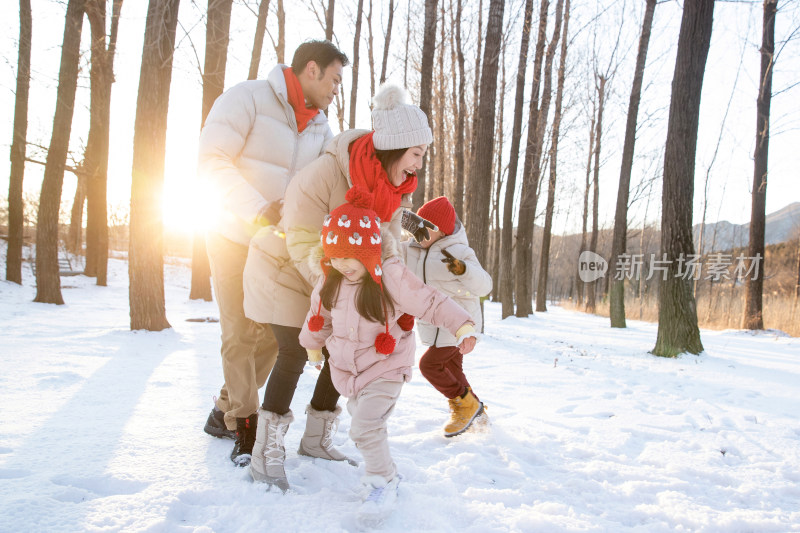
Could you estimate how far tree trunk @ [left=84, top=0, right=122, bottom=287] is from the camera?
38.0 ft

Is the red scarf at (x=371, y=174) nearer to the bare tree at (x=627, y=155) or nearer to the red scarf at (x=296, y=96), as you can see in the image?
the red scarf at (x=296, y=96)

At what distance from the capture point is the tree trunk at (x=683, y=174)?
623cm

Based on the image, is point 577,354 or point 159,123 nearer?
point 159,123

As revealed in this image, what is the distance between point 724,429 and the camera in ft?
10.8

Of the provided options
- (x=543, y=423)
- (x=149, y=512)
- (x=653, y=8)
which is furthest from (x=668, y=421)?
(x=653, y=8)

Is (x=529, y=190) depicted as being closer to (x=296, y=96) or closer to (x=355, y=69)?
(x=355, y=69)

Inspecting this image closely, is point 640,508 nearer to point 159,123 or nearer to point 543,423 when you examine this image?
point 543,423

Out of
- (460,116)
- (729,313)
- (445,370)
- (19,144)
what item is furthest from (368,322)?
(729,313)

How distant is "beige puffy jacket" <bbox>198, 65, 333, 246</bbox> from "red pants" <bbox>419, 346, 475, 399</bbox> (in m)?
1.56

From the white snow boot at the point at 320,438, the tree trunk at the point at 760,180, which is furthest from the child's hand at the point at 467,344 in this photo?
the tree trunk at the point at 760,180

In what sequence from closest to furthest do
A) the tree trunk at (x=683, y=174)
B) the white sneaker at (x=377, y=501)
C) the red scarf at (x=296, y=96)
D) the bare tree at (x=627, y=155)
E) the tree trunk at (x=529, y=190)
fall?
the white sneaker at (x=377, y=501) < the red scarf at (x=296, y=96) < the tree trunk at (x=683, y=174) < the bare tree at (x=627, y=155) < the tree trunk at (x=529, y=190)

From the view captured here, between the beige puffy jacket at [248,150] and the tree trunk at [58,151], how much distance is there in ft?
29.6

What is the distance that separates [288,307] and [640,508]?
1858 millimetres

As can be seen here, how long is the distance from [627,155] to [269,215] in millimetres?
11315
